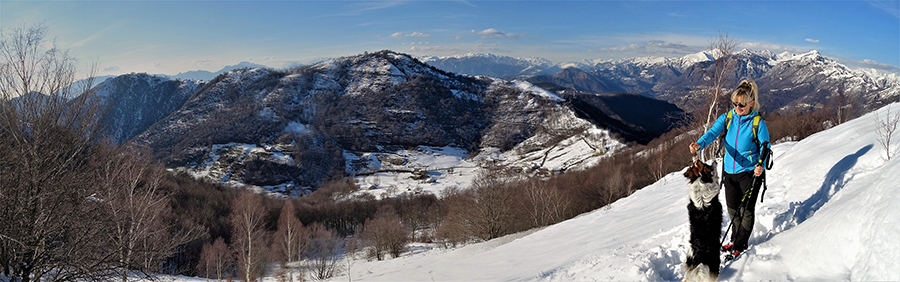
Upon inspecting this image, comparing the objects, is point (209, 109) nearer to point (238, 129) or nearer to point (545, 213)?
point (238, 129)

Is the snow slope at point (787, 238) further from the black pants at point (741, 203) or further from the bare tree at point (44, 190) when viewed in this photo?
the bare tree at point (44, 190)

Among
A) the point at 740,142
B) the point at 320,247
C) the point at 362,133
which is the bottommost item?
the point at 320,247

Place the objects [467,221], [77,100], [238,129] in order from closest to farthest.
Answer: [77,100] < [467,221] < [238,129]

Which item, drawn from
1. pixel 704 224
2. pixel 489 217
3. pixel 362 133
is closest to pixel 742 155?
pixel 704 224

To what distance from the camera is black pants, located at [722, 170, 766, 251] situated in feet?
15.7

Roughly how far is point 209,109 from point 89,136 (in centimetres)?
20202

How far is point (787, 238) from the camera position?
449 cm

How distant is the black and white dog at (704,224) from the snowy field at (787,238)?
283 millimetres

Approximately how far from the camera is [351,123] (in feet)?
591

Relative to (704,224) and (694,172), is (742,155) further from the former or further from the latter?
(704,224)

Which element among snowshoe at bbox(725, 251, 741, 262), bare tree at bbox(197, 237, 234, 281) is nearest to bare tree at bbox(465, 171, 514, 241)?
snowshoe at bbox(725, 251, 741, 262)

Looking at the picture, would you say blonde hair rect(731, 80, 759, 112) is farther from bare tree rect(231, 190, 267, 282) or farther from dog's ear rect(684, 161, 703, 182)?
bare tree rect(231, 190, 267, 282)

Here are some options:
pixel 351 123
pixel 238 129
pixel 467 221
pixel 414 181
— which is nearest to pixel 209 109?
pixel 238 129

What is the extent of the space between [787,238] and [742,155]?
1.07 m
